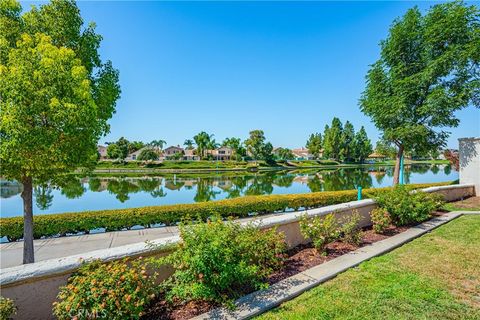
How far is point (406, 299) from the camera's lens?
2.98 m

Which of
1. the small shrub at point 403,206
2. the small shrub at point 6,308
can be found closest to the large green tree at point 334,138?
the small shrub at point 403,206

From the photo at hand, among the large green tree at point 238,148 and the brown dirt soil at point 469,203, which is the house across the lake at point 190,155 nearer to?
the large green tree at point 238,148

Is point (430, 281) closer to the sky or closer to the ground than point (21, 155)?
closer to the ground

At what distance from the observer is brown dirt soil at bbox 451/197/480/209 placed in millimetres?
8927

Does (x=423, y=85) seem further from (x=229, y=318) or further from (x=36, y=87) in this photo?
(x=36, y=87)

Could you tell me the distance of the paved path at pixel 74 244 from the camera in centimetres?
629

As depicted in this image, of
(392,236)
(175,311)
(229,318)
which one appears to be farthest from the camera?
(392,236)

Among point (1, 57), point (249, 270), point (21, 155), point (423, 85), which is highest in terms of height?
point (423, 85)

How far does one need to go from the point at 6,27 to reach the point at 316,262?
7.12m

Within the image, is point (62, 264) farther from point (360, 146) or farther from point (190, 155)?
point (190, 155)

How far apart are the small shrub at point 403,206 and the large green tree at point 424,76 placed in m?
5.92

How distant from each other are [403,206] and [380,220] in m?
1.01

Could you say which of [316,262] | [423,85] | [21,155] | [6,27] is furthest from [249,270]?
[423,85]

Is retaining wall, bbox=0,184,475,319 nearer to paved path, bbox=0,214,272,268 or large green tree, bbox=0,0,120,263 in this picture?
large green tree, bbox=0,0,120,263
